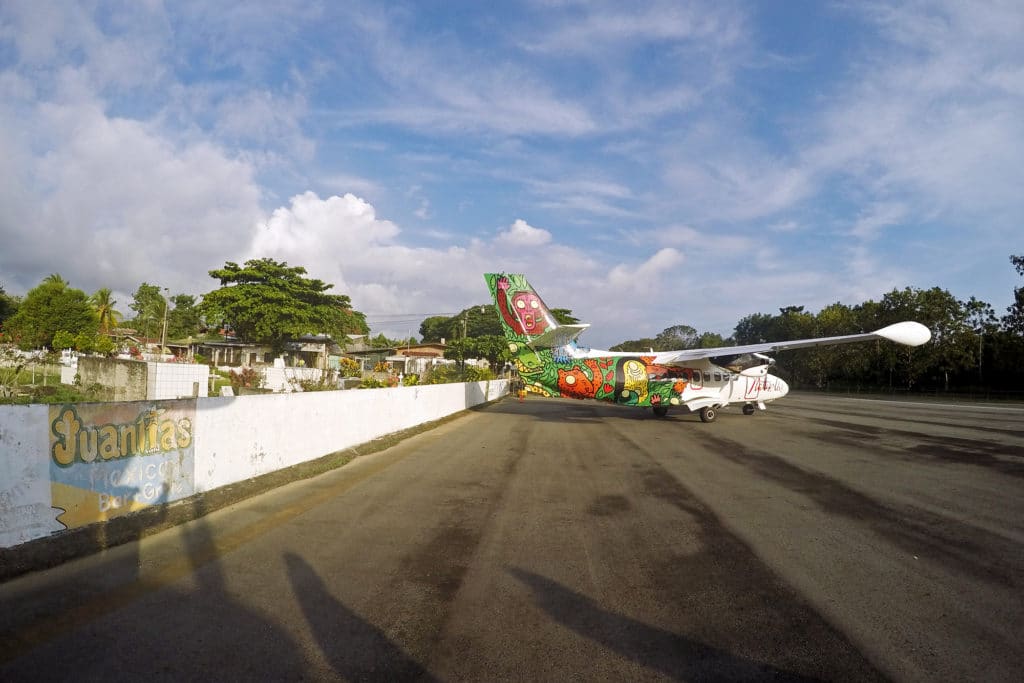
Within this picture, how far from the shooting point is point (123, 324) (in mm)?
79062

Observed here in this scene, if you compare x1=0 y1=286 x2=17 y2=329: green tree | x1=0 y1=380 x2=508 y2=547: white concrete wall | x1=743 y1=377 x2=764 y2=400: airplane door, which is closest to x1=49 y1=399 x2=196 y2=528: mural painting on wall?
x1=0 y1=380 x2=508 y2=547: white concrete wall

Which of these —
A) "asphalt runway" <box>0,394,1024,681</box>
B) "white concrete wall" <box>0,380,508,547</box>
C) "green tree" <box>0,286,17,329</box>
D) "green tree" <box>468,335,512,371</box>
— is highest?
"green tree" <box>0,286,17,329</box>

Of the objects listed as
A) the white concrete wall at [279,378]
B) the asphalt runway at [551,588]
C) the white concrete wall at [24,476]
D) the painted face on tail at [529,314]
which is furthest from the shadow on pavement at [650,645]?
the white concrete wall at [279,378]

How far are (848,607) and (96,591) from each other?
5802 mm

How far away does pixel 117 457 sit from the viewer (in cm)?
631

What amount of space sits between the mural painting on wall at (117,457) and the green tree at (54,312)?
42364mm

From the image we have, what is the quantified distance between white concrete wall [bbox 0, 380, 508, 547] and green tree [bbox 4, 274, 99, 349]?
4062cm

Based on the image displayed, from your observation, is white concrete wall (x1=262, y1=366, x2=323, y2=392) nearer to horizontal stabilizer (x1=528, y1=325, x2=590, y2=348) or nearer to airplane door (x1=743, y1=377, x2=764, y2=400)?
horizontal stabilizer (x1=528, y1=325, x2=590, y2=348)

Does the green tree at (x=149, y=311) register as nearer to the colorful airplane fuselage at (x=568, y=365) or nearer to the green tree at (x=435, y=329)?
the green tree at (x=435, y=329)

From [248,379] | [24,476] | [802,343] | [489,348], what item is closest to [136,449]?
[24,476]

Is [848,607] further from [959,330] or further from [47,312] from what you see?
[959,330]

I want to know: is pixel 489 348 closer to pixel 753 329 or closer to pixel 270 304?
pixel 270 304

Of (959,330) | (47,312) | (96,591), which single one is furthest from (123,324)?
(959,330)

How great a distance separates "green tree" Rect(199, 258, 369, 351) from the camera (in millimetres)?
46094
